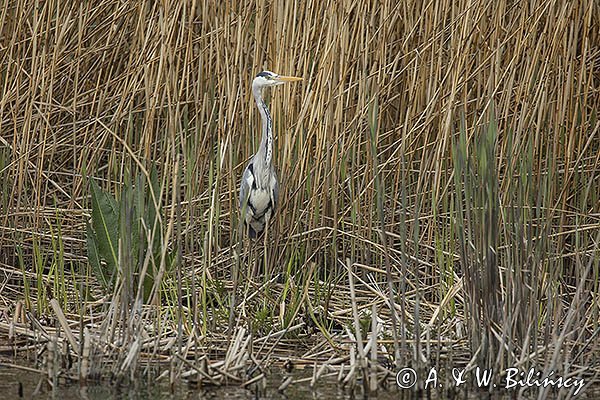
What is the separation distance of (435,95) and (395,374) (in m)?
1.45

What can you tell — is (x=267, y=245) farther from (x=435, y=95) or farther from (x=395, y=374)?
(x=395, y=374)

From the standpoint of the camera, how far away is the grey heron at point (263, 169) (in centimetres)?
414

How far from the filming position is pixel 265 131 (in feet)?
13.8

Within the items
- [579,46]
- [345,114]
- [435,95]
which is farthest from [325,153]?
[579,46]

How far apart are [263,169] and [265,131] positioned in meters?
0.16

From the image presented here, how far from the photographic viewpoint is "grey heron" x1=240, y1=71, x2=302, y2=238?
13.6ft

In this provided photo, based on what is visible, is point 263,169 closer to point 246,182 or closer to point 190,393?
point 246,182

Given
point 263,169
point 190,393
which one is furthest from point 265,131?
point 190,393

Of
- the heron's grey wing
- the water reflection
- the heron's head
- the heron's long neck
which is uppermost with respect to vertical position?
the heron's head

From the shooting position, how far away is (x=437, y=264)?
3873 millimetres

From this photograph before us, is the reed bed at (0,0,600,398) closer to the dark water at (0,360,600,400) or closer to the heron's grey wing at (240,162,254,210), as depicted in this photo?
the heron's grey wing at (240,162,254,210)

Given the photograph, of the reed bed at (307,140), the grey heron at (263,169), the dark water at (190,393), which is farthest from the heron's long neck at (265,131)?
the dark water at (190,393)

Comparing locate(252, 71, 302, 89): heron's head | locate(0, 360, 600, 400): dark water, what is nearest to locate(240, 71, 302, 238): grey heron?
locate(252, 71, 302, 89): heron's head

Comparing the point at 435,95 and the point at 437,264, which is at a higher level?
the point at 435,95
